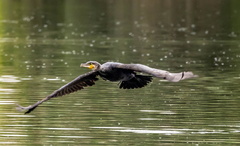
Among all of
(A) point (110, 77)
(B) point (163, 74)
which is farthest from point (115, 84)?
(B) point (163, 74)

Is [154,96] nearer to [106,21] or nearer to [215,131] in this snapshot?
[215,131]

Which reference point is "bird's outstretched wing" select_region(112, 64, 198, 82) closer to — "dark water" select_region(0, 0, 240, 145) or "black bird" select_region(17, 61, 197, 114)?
"black bird" select_region(17, 61, 197, 114)

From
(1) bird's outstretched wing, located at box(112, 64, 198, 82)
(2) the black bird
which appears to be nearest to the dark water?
(2) the black bird

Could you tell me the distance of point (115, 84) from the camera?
79.1ft

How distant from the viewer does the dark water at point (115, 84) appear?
17.0 metres

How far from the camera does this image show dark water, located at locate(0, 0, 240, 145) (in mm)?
16984

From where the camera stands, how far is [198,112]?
19.4 m

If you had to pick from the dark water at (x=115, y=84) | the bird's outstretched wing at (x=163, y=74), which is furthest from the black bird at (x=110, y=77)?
the dark water at (x=115, y=84)

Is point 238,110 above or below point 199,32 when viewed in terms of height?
above

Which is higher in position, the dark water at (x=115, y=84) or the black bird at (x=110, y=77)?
the black bird at (x=110, y=77)

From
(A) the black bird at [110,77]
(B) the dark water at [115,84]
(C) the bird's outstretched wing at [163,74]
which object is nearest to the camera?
(C) the bird's outstretched wing at [163,74]

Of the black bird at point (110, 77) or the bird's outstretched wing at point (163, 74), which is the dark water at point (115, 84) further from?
the bird's outstretched wing at point (163, 74)

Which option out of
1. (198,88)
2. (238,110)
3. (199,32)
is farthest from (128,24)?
(238,110)

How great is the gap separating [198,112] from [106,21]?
3050 centimetres
